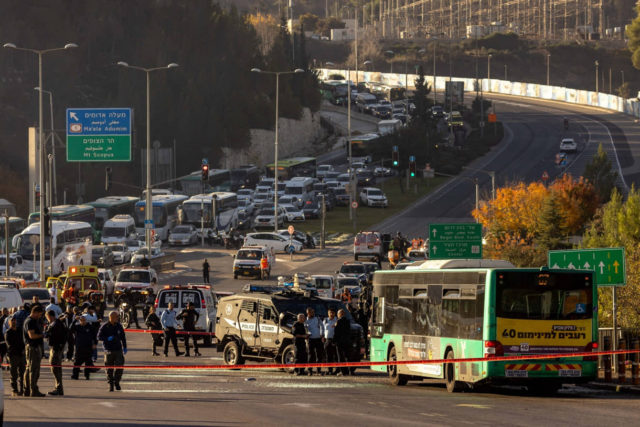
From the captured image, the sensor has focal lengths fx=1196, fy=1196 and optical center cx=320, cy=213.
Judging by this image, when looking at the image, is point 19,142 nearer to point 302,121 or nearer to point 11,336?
point 302,121

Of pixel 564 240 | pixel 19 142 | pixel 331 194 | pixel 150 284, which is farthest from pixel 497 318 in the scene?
pixel 19 142

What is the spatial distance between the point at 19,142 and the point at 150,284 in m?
65.5

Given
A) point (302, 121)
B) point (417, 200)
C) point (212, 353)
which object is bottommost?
point (212, 353)

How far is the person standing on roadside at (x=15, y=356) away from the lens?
841 inches

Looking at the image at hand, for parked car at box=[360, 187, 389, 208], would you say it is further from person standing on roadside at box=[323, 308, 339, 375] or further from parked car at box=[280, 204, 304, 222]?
person standing on roadside at box=[323, 308, 339, 375]

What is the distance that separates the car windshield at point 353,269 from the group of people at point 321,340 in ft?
96.9

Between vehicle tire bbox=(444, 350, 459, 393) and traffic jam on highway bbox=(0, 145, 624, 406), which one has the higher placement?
traffic jam on highway bbox=(0, 145, 624, 406)

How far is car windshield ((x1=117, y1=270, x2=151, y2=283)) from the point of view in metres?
49.9

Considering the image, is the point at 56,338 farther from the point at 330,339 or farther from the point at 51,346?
the point at 330,339

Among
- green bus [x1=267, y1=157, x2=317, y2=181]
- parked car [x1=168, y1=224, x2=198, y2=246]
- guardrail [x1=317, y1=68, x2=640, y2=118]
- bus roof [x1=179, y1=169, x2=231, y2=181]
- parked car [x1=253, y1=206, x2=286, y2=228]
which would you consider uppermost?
guardrail [x1=317, y1=68, x2=640, y2=118]

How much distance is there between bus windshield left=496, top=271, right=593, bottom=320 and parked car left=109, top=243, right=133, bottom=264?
5145 cm

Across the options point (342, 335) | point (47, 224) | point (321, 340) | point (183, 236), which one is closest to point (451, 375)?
point (342, 335)

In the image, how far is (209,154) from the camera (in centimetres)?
12269

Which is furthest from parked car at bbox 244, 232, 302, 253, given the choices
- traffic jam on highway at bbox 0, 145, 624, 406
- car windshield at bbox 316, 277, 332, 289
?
car windshield at bbox 316, 277, 332, 289
